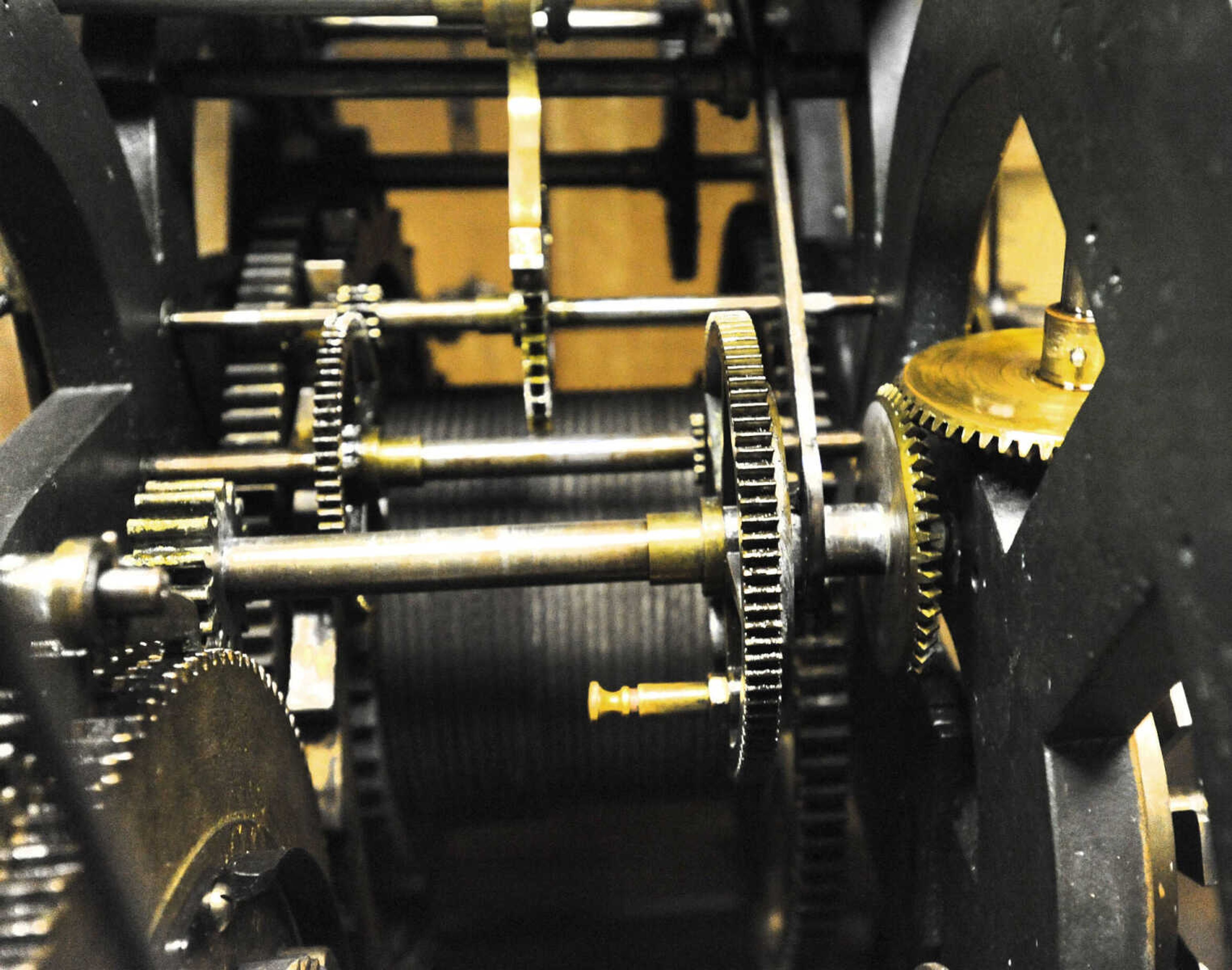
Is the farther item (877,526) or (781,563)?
(877,526)

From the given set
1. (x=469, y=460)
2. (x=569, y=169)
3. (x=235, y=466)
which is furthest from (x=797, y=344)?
(x=569, y=169)

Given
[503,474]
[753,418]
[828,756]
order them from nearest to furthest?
[753,418], [503,474], [828,756]

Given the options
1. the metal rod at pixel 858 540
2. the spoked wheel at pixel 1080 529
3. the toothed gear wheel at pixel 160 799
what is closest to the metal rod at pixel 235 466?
the toothed gear wheel at pixel 160 799

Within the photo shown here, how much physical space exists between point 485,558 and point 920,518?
0.44 metres

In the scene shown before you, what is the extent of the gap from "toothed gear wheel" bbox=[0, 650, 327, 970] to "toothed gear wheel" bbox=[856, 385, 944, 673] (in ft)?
2.04

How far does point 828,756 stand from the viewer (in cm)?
157

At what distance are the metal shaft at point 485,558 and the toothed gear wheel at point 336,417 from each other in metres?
0.08

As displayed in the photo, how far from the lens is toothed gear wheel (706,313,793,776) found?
100 centimetres

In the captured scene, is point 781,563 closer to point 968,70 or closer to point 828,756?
point 968,70

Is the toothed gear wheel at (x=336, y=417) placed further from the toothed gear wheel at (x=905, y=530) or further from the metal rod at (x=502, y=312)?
the toothed gear wheel at (x=905, y=530)

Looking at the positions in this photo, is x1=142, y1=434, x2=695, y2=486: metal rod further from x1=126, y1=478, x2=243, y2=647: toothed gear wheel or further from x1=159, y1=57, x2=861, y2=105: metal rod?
x1=159, y1=57, x2=861, y2=105: metal rod

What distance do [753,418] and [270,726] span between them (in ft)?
1.71

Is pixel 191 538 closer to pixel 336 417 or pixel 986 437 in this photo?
pixel 336 417

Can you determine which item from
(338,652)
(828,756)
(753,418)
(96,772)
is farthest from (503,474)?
(96,772)
